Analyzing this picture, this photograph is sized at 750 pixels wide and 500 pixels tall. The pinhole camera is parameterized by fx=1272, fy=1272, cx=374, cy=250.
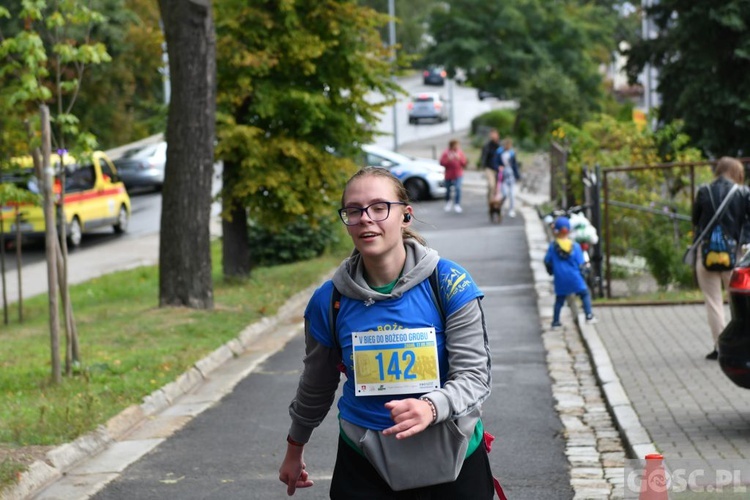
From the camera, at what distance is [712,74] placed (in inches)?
1139

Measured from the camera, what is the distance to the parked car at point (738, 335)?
8.05 metres

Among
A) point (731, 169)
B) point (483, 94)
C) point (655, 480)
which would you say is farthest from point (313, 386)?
point (483, 94)

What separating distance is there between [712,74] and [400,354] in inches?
1044

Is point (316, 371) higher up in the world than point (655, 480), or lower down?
higher up

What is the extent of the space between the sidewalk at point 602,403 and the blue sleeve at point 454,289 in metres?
3.41

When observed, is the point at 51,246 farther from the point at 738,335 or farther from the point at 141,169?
the point at 141,169

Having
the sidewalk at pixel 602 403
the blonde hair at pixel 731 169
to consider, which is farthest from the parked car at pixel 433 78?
the blonde hair at pixel 731 169

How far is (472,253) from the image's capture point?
23.0m

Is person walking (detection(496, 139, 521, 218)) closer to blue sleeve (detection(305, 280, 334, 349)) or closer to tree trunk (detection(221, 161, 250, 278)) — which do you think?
tree trunk (detection(221, 161, 250, 278))

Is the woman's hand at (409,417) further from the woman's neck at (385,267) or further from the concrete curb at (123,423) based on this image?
the concrete curb at (123,423)

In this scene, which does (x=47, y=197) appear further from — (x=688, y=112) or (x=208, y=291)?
(x=688, y=112)

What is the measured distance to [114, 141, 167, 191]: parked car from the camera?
38.3 m

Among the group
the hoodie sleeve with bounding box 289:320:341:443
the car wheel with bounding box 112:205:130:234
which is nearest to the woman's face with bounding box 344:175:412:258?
the hoodie sleeve with bounding box 289:320:341:443

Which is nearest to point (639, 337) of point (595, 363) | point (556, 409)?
point (595, 363)
